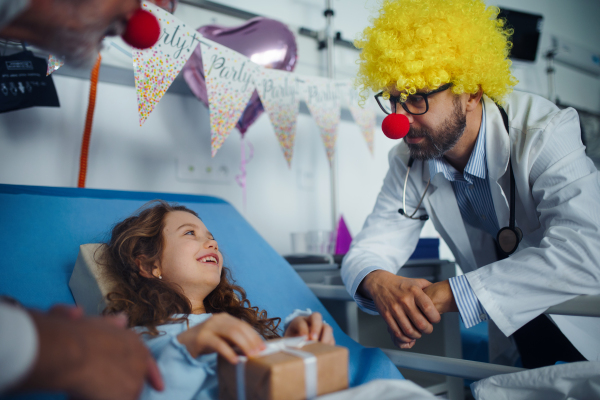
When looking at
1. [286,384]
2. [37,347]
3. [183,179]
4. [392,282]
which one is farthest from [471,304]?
[183,179]

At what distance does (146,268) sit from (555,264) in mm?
917

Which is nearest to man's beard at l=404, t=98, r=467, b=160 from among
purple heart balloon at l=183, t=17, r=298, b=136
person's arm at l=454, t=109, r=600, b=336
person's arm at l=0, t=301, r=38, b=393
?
person's arm at l=454, t=109, r=600, b=336

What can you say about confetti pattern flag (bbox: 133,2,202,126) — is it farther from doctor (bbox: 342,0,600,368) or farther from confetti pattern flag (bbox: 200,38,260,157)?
doctor (bbox: 342,0,600,368)

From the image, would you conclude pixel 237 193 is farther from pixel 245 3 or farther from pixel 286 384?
pixel 286 384

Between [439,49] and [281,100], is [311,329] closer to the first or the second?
[439,49]

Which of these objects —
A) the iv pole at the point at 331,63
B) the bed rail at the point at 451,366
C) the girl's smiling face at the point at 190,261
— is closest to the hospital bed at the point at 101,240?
the bed rail at the point at 451,366

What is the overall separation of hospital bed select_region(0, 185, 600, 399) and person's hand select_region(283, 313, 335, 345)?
0.79 ft

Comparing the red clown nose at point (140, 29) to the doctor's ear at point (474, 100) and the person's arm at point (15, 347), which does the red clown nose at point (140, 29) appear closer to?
the person's arm at point (15, 347)

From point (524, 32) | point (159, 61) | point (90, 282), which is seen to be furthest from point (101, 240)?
point (524, 32)

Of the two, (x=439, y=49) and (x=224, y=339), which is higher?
(x=439, y=49)

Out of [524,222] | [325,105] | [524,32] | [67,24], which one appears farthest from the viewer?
[524,32]

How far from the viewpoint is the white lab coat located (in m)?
0.94

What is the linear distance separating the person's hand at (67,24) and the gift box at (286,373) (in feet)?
1.49

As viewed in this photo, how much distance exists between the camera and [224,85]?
1.56 meters
